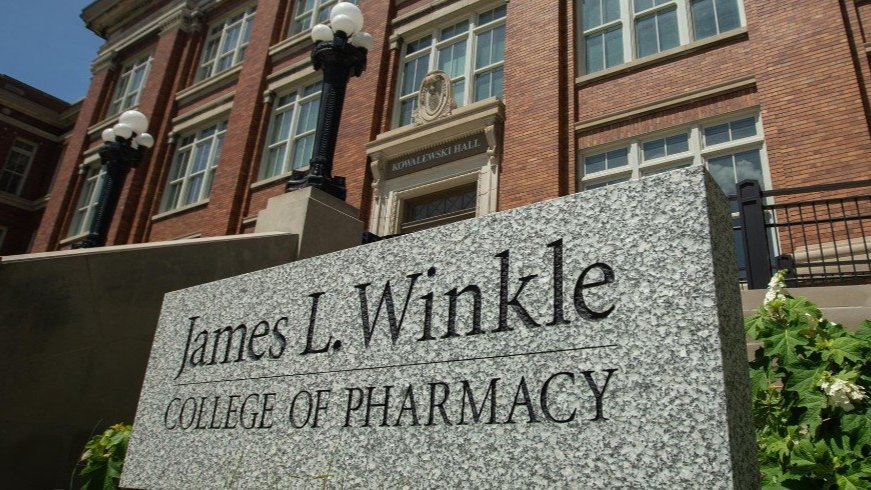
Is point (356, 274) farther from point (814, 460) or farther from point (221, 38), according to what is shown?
point (221, 38)

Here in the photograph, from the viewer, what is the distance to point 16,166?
27.2 metres

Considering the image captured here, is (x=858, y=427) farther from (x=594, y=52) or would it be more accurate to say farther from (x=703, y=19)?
(x=594, y=52)

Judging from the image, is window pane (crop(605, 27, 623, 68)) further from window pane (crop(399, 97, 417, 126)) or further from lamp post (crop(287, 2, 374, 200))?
lamp post (crop(287, 2, 374, 200))

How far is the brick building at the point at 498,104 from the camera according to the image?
8750mm

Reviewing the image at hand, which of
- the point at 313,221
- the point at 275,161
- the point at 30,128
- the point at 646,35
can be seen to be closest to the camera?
the point at 313,221

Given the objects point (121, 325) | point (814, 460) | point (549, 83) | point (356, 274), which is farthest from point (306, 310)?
point (549, 83)

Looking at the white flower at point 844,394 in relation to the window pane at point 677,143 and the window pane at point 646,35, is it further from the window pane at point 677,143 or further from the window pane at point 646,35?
the window pane at point 646,35

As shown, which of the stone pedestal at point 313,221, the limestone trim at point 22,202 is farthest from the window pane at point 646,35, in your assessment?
the limestone trim at point 22,202

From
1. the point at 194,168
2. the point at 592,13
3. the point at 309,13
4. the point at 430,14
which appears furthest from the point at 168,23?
the point at 592,13

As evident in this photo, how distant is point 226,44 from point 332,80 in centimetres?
1412

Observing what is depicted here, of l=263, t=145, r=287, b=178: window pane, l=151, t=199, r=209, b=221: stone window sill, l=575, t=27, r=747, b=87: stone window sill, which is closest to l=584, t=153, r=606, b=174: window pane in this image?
l=575, t=27, r=747, b=87: stone window sill

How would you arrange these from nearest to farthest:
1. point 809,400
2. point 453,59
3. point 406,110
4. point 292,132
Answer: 1. point 809,400
2. point 453,59
3. point 406,110
4. point 292,132

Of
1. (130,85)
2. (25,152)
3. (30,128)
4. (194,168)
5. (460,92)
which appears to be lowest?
(460,92)

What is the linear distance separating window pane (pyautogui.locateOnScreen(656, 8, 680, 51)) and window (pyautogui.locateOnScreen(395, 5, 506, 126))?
316 centimetres
